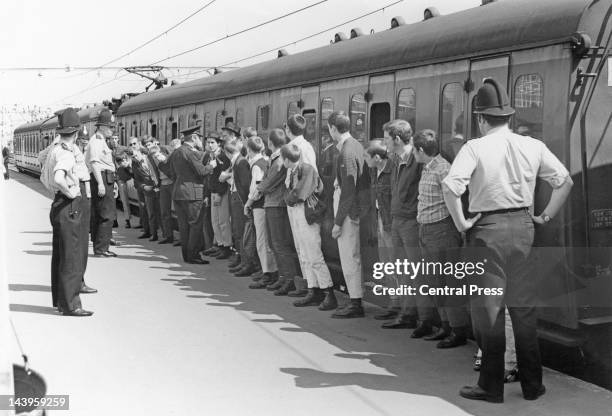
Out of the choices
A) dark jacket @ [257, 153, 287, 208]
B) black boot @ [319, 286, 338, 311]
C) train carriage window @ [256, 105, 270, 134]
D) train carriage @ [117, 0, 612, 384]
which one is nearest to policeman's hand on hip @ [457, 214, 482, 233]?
train carriage @ [117, 0, 612, 384]

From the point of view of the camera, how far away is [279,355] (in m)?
7.11

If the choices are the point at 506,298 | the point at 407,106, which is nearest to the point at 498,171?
the point at 506,298

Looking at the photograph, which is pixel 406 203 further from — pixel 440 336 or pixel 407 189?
pixel 440 336

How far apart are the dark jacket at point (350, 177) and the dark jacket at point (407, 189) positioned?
67 centimetres

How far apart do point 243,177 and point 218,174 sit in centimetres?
178

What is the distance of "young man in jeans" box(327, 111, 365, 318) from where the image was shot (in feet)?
28.2

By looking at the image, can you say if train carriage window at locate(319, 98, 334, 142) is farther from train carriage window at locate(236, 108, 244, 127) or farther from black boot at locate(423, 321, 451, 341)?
black boot at locate(423, 321, 451, 341)

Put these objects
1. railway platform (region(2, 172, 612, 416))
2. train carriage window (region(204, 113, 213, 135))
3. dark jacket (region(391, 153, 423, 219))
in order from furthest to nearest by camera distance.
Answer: train carriage window (region(204, 113, 213, 135)) < dark jacket (region(391, 153, 423, 219)) < railway platform (region(2, 172, 612, 416))

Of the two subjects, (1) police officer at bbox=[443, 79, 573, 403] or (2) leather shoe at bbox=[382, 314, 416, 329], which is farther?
(2) leather shoe at bbox=[382, 314, 416, 329]

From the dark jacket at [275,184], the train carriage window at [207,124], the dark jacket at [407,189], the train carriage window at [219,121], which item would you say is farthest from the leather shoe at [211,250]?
the dark jacket at [407,189]

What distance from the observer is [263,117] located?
1392 centimetres

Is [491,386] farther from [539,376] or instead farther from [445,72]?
[445,72]

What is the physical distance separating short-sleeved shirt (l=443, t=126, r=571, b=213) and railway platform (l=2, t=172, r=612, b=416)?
1404 mm

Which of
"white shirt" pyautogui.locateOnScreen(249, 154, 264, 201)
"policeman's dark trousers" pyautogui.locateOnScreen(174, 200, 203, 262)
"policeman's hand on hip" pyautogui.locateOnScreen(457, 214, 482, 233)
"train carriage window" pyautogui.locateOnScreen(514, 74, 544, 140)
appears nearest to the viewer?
"policeman's hand on hip" pyautogui.locateOnScreen(457, 214, 482, 233)
